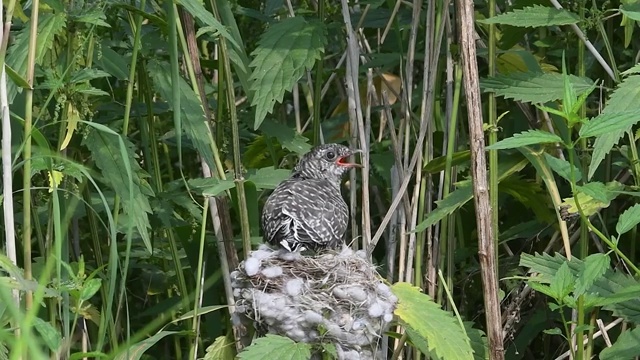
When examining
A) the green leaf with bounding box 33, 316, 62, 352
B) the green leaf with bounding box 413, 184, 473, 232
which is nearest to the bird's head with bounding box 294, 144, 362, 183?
the green leaf with bounding box 413, 184, 473, 232

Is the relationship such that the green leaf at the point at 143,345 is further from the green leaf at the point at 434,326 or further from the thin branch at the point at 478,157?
the thin branch at the point at 478,157

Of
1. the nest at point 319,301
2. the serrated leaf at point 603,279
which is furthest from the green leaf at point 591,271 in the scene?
the nest at point 319,301

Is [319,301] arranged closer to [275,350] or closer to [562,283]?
[275,350]

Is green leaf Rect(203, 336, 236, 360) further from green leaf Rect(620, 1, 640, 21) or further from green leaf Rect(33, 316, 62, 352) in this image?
green leaf Rect(620, 1, 640, 21)

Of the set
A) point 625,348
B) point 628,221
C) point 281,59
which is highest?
point 281,59

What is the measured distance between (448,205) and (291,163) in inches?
46.6

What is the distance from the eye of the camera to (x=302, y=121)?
166 inches

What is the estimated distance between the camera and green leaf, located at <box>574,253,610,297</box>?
2227mm

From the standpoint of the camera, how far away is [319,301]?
2.66 meters

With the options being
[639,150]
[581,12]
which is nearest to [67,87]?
[581,12]

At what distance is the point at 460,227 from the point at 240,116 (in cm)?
86

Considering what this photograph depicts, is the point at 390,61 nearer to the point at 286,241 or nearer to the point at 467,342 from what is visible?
the point at 286,241

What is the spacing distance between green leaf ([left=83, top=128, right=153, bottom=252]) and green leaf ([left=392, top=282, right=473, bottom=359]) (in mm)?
651

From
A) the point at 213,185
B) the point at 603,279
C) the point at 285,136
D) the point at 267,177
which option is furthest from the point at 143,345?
the point at 603,279
